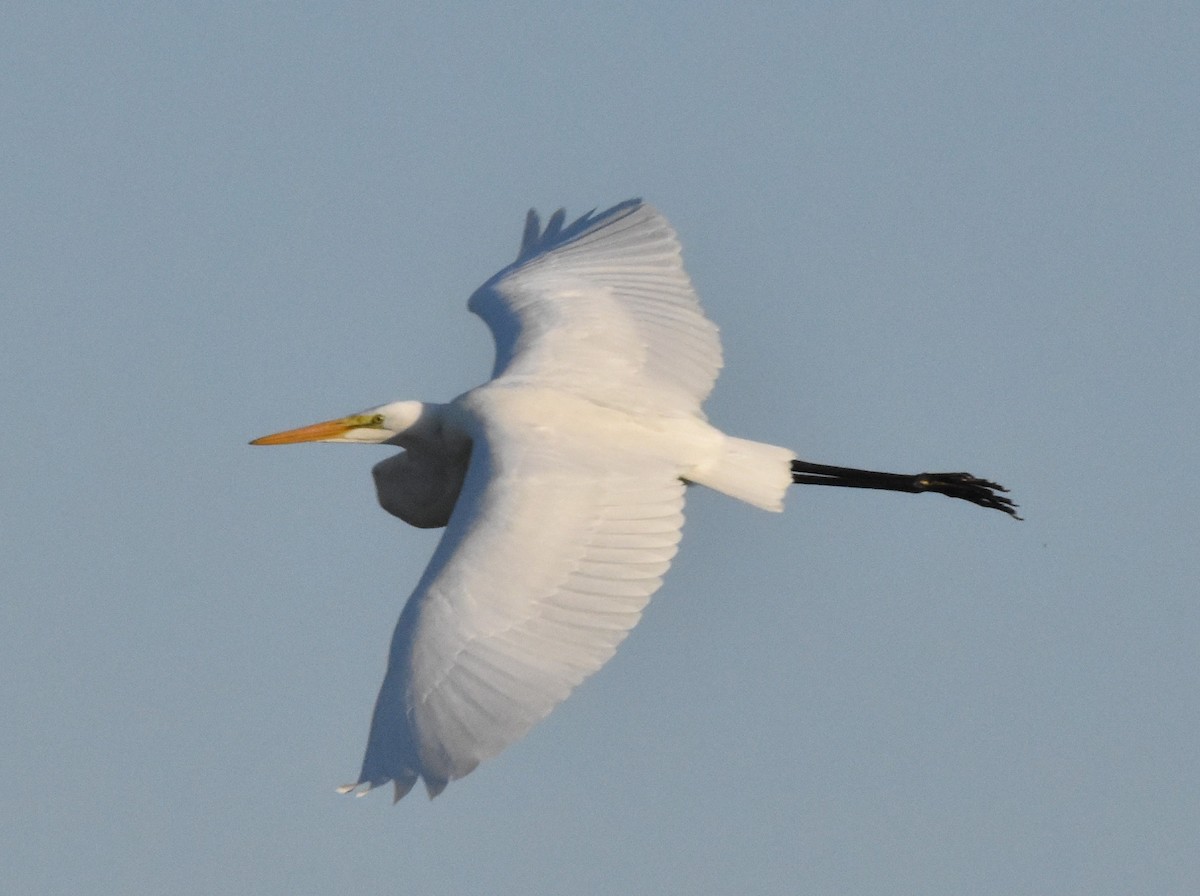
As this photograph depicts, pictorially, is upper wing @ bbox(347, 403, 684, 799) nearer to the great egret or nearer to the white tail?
the great egret

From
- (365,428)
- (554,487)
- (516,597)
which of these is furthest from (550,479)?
(365,428)

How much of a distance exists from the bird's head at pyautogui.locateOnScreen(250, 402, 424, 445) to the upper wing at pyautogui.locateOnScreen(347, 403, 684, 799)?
1.70m

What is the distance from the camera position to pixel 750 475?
12.6 m

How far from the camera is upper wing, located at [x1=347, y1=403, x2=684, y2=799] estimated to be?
32.0 ft

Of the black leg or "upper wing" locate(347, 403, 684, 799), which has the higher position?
the black leg

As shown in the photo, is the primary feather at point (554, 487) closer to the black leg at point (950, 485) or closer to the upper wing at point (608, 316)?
the upper wing at point (608, 316)

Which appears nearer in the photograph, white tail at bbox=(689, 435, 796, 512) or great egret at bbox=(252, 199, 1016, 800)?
great egret at bbox=(252, 199, 1016, 800)

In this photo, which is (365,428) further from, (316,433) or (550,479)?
(550,479)

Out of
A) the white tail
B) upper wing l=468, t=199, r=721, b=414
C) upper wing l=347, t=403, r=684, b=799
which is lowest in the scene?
upper wing l=347, t=403, r=684, b=799

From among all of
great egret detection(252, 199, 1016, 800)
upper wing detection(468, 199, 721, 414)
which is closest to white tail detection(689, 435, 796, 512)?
great egret detection(252, 199, 1016, 800)

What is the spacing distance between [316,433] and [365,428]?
1.14 ft

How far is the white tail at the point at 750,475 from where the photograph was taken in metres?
12.5

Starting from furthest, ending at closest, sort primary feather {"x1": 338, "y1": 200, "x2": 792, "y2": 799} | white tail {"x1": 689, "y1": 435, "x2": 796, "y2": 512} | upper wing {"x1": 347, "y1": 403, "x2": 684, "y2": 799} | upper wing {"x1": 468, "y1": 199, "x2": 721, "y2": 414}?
upper wing {"x1": 468, "y1": 199, "x2": 721, "y2": 414}, white tail {"x1": 689, "y1": 435, "x2": 796, "y2": 512}, primary feather {"x1": 338, "y1": 200, "x2": 792, "y2": 799}, upper wing {"x1": 347, "y1": 403, "x2": 684, "y2": 799}

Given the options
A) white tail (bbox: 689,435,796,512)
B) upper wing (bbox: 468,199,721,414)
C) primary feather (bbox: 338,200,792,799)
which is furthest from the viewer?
upper wing (bbox: 468,199,721,414)
